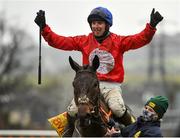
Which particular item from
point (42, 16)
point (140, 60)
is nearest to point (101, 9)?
point (42, 16)

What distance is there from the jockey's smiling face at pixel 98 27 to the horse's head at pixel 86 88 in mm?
792

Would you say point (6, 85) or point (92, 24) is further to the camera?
point (6, 85)

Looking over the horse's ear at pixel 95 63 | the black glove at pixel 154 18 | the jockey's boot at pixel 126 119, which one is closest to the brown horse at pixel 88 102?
the horse's ear at pixel 95 63

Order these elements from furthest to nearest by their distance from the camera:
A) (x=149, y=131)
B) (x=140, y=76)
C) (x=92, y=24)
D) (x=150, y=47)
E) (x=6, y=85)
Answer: (x=140, y=76)
(x=150, y=47)
(x=6, y=85)
(x=92, y=24)
(x=149, y=131)

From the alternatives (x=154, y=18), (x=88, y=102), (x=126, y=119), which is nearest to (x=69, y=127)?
(x=126, y=119)

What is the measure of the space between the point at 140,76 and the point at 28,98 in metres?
17.3

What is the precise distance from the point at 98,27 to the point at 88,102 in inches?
59.1

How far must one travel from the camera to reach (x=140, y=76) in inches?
3036

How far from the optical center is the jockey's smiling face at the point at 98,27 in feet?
32.3

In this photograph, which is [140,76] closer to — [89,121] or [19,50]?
[19,50]

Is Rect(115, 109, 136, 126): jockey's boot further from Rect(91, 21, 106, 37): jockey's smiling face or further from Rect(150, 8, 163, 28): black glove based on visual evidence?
Rect(150, 8, 163, 28): black glove

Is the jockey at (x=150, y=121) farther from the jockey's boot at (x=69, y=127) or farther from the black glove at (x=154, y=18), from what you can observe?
the black glove at (x=154, y=18)

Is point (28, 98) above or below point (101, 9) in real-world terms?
below

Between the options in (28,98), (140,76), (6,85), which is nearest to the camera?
(6,85)
